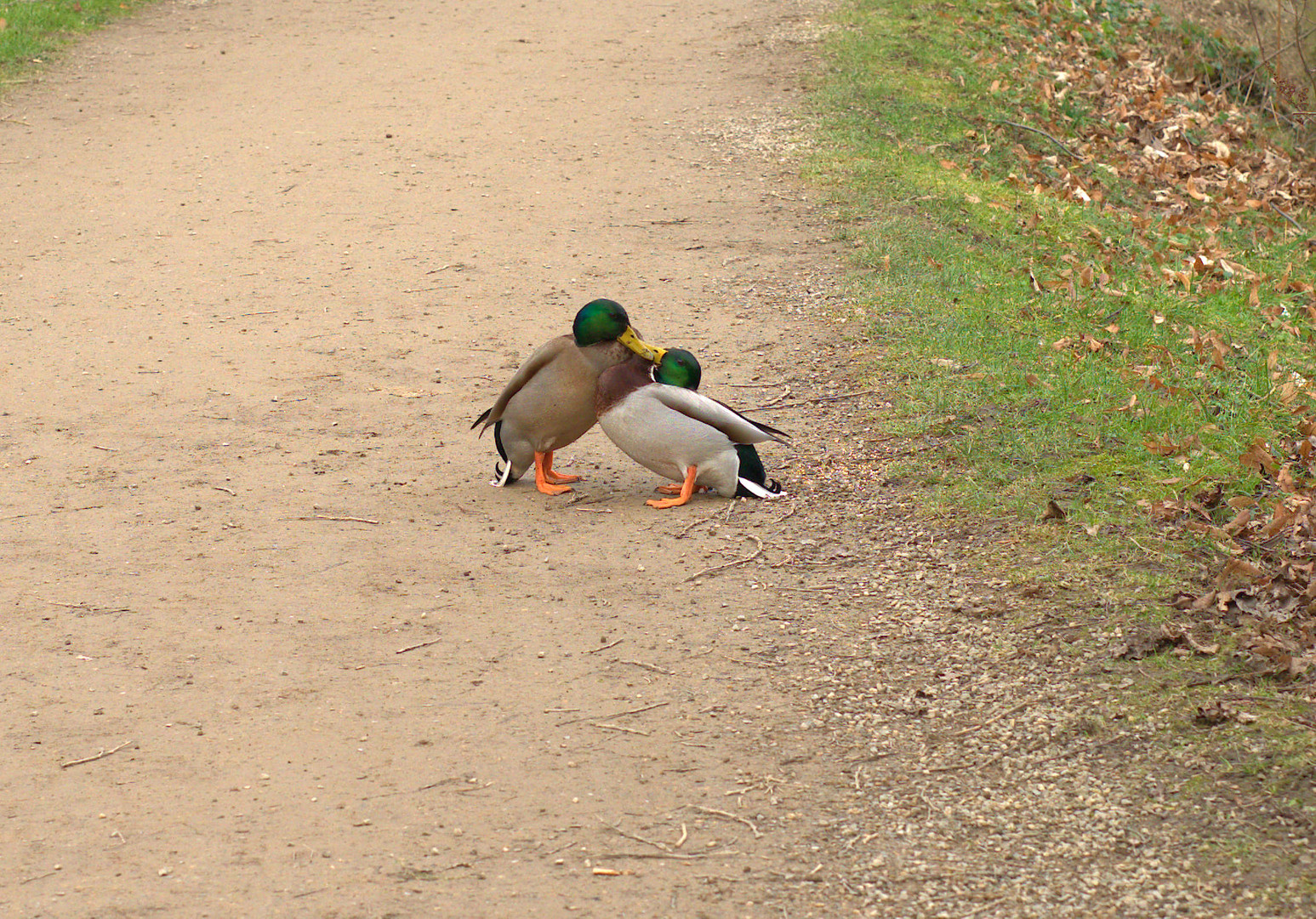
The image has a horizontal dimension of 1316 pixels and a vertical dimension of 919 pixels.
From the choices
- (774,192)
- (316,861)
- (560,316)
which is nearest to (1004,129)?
(774,192)

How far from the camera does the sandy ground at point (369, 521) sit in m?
3.42

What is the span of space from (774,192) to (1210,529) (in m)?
4.73

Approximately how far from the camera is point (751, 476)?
5195 millimetres

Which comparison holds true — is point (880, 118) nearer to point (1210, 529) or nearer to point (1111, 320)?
point (1111, 320)

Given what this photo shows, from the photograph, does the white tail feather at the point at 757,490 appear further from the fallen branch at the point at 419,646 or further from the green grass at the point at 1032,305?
the fallen branch at the point at 419,646

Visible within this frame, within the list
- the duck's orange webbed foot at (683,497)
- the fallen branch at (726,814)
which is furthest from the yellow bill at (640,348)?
the fallen branch at (726,814)

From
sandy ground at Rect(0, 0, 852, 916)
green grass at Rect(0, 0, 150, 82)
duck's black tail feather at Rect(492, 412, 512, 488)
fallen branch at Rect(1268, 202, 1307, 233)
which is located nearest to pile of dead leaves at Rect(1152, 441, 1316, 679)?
sandy ground at Rect(0, 0, 852, 916)

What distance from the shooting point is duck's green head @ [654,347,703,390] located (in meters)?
5.18

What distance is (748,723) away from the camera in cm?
386

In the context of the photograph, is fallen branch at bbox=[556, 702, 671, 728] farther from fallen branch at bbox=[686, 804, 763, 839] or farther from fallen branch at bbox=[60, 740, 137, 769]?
fallen branch at bbox=[60, 740, 137, 769]

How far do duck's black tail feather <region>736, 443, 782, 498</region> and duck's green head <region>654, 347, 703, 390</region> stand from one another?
0.29 metres

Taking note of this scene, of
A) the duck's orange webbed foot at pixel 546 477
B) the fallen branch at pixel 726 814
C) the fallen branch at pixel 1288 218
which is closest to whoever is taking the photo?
the fallen branch at pixel 726 814

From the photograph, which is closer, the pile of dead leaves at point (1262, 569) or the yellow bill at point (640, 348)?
the pile of dead leaves at point (1262, 569)

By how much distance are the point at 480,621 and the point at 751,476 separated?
123 cm
